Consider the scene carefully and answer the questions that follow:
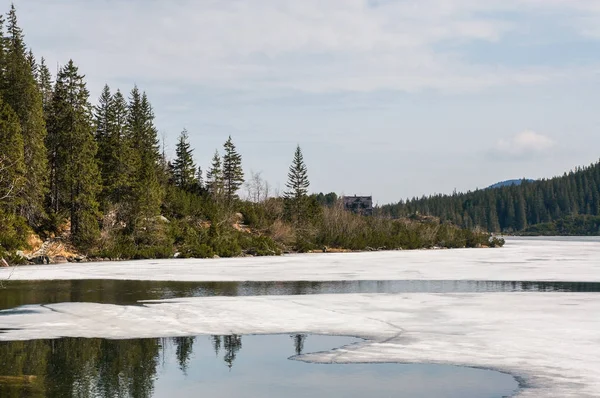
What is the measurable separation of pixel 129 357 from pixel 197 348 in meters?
1.58

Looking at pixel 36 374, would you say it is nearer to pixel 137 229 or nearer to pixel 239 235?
pixel 137 229

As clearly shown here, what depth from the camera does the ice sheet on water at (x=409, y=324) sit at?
1223 cm

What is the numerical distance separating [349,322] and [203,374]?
21.1 ft

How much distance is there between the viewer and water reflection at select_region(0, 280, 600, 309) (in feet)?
75.9

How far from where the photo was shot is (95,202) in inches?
2264

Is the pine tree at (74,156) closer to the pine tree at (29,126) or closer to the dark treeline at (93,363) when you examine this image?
the pine tree at (29,126)

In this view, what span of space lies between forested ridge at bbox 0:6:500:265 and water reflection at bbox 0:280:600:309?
1657 centimetres

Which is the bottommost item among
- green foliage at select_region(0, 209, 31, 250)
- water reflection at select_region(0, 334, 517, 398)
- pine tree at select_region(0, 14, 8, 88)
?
water reflection at select_region(0, 334, 517, 398)

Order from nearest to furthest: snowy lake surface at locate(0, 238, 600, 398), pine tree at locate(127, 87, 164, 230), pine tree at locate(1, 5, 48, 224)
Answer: snowy lake surface at locate(0, 238, 600, 398)
pine tree at locate(1, 5, 48, 224)
pine tree at locate(127, 87, 164, 230)

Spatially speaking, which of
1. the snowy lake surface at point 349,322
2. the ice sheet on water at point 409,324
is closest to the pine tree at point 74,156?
the snowy lake surface at point 349,322

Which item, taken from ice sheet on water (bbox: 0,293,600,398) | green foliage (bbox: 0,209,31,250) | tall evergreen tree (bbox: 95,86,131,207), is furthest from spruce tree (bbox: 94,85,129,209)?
ice sheet on water (bbox: 0,293,600,398)

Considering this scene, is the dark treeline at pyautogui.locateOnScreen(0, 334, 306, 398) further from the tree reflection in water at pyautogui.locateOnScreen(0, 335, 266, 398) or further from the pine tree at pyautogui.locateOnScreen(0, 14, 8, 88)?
the pine tree at pyautogui.locateOnScreen(0, 14, 8, 88)

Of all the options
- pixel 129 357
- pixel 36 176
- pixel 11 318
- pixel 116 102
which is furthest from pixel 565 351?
pixel 116 102

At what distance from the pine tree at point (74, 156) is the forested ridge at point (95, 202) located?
0.09 metres
